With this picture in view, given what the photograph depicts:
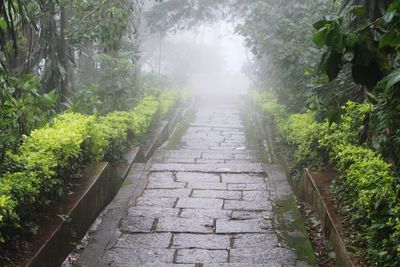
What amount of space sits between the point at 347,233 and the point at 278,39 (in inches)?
213

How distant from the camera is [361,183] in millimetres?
3998

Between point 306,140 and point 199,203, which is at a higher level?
point 306,140

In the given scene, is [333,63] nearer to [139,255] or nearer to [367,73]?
[367,73]

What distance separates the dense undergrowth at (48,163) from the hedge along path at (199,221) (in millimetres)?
600

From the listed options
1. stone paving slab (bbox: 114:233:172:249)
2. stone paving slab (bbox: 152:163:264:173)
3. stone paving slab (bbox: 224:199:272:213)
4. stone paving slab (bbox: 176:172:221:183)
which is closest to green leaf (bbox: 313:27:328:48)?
stone paving slab (bbox: 114:233:172:249)

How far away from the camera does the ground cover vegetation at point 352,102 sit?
2549 mm

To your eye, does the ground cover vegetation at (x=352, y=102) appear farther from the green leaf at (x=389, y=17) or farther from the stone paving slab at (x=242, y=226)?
the stone paving slab at (x=242, y=226)

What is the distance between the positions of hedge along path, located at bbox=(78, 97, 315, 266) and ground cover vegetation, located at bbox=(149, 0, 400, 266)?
702 millimetres

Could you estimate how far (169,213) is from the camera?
5.53 meters

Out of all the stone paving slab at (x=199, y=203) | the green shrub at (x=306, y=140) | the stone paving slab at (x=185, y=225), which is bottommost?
the stone paving slab at (x=199, y=203)

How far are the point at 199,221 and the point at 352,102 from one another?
7.23 feet

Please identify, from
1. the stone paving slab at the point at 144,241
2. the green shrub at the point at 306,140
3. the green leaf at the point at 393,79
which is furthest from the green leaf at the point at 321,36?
the green shrub at the point at 306,140

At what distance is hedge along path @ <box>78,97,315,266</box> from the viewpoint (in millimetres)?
4387

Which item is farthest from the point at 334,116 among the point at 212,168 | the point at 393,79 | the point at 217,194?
the point at 212,168
